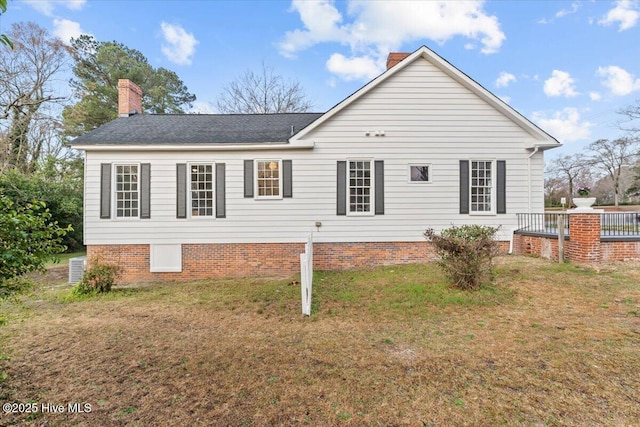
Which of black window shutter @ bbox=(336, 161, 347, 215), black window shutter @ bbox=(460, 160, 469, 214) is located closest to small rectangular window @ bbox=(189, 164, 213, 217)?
black window shutter @ bbox=(336, 161, 347, 215)

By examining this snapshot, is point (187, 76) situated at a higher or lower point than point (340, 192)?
higher

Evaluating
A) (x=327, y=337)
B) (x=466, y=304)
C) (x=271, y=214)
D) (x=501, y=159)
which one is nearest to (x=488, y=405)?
(x=327, y=337)

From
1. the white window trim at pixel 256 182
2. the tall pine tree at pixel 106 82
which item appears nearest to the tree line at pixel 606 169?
the white window trim at pixel 256 182

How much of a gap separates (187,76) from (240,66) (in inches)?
287

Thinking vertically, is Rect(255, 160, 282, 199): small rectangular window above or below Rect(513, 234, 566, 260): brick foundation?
above

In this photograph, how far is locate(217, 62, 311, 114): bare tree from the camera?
23.1 meters

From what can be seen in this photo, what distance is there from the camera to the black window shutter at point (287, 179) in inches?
371

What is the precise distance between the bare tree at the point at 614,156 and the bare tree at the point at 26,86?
2145 inches

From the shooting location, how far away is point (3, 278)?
2949mm

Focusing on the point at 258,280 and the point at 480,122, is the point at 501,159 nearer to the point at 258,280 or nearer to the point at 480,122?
the point at 480,122

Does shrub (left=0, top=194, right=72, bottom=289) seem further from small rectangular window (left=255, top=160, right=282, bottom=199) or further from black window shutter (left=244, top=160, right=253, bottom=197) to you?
small rectangular window (left=255, top=160, right=282, bottom=199)

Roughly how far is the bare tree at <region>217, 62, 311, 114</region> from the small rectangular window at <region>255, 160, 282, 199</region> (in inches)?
602

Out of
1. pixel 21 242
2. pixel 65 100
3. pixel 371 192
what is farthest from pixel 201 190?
pixel 65 100

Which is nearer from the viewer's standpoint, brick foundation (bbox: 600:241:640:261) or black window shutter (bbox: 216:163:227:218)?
brick foundation (bbox: 600:241:640:261)
